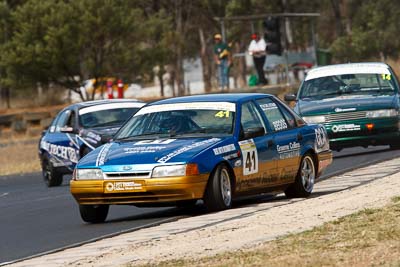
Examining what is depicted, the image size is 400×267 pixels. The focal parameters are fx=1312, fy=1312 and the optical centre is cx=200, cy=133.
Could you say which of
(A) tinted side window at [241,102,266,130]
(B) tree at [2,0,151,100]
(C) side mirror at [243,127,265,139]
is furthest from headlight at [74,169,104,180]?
(B) tree at [2,0,151,100]

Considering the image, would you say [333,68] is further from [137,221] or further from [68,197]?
[137,221]

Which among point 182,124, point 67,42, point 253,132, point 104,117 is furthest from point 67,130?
point 67,42

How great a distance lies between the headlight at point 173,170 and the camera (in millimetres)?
13289

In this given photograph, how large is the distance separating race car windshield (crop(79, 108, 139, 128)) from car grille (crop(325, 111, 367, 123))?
11.0ft

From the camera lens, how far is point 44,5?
47469 millimetres

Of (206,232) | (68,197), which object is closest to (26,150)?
(68,197)

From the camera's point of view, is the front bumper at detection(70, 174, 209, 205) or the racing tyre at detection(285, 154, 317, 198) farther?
the racing tyre at detection(285, 154, 317, 198)

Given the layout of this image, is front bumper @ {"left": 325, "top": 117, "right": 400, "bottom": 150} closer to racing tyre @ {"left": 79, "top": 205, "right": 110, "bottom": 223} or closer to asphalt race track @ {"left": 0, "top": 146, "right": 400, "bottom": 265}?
asphalt race track @ {"left": 0, "top": 146, "right": 400, "bottom": 265}

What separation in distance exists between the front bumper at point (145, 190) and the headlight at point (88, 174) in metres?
0.05

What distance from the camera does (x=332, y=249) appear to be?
9617 mm

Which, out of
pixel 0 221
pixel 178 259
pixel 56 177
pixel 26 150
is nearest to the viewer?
pixel 178 259

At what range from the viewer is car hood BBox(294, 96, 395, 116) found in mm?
22234

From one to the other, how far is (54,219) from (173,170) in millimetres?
2382

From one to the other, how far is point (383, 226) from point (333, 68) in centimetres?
1301
